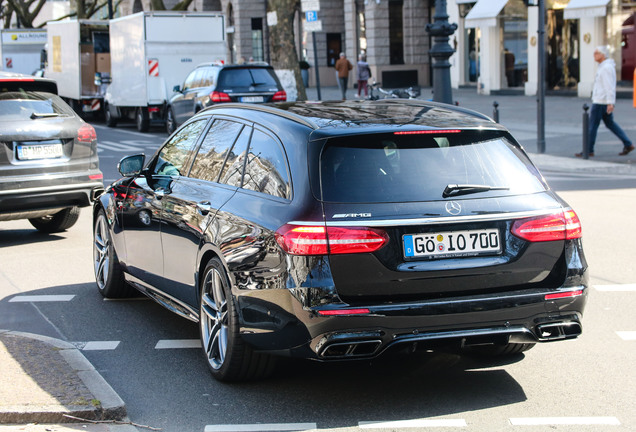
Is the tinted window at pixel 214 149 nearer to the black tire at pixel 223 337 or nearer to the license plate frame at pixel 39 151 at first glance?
the black tire at pixel 223 337

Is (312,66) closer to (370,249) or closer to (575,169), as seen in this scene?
(575,169)

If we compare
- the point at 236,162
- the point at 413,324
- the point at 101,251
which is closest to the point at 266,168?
the point at 236,162

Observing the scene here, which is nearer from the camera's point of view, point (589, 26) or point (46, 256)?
point (46, 256)

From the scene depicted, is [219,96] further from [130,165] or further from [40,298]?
[130,165]

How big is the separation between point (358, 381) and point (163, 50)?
23.2m

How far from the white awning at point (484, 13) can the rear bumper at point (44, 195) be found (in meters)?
27.6

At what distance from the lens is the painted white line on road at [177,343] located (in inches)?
258

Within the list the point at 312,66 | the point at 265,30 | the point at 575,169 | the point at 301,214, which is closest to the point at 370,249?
the point at 301,214

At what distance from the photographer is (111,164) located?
19.2m

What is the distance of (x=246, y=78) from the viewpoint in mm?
23547

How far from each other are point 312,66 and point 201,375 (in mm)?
49195

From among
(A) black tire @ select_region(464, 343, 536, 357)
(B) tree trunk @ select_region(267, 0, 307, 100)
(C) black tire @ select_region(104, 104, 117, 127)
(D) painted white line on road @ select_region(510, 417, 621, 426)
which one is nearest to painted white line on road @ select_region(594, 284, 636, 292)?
(A) black tire @ select_region(464, 343, 536, 357)

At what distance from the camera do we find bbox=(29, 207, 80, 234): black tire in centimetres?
1166

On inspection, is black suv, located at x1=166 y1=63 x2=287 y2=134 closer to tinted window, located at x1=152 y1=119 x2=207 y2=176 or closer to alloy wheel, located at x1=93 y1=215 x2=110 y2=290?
alloy wheel, located at x1=93 y1=215 x2=110 y2=290
